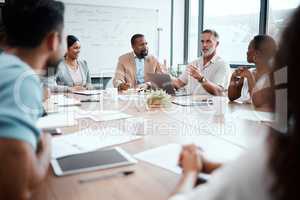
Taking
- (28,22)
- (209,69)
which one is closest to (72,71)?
(209,69)

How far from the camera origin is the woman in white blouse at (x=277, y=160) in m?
0.56

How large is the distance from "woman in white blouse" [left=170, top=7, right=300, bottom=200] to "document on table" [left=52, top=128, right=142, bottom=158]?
666mm

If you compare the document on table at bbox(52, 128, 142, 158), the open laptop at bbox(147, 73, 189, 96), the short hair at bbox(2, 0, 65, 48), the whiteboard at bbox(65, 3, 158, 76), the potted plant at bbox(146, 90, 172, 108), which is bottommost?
the document on table at bbox(52, 128, 142, 158)

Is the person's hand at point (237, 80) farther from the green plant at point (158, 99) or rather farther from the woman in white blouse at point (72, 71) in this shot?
the woman in white blouse at point (72, 71)

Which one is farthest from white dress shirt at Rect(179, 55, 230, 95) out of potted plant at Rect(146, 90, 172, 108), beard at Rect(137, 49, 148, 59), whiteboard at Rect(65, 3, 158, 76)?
whiteboard at Rect(65, 3, 158, 76)

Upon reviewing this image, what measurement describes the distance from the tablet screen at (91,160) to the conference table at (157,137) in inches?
1.9

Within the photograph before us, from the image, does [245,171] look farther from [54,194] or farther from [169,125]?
[169,125]

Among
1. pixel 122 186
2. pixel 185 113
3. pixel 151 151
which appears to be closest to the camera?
pixel 122 186

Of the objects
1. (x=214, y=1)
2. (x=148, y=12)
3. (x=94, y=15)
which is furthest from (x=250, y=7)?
(x=94, y=15)

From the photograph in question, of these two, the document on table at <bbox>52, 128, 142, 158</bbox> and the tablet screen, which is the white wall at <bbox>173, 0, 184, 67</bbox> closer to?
the document on table at <bbox>52, 128, 142, 158</bbox>

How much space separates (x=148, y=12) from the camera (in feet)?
16.4

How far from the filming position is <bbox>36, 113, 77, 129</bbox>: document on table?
5.60 ft

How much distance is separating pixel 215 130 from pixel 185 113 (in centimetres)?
49

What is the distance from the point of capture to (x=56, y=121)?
1.80 meters
